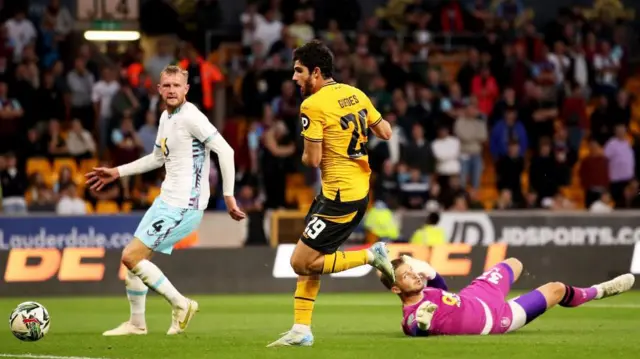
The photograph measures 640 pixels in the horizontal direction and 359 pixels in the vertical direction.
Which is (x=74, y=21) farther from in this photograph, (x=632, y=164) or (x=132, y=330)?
(x=132, y=330)

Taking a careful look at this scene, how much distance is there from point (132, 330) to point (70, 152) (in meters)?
13.0

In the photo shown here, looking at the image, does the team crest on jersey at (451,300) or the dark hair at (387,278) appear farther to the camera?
the team crest on jersey at (451,300)

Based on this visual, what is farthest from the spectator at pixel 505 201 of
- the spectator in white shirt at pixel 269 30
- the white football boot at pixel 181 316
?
the white football boot at pixel 181 316

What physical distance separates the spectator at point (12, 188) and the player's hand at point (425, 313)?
1302 centimetres

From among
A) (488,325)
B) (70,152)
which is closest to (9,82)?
(70,152)

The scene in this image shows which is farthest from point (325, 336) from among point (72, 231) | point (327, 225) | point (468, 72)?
point (468, 72)

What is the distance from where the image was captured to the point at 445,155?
25.6 meters

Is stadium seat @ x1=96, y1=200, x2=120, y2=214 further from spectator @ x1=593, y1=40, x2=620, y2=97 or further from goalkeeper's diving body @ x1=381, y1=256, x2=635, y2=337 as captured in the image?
goalkeeper's diving body @ x1=381, y1=256, x2=635, y2=337

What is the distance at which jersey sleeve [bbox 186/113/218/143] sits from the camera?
40.0 ft

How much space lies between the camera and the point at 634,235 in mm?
22594

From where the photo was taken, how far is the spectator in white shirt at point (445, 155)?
25531 millimetres

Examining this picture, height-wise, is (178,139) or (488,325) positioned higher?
(178,139)

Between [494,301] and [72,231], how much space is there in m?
11.7

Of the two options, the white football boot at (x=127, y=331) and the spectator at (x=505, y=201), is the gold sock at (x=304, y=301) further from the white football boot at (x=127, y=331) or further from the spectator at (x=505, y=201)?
the spectator at (x=505, y=201)
